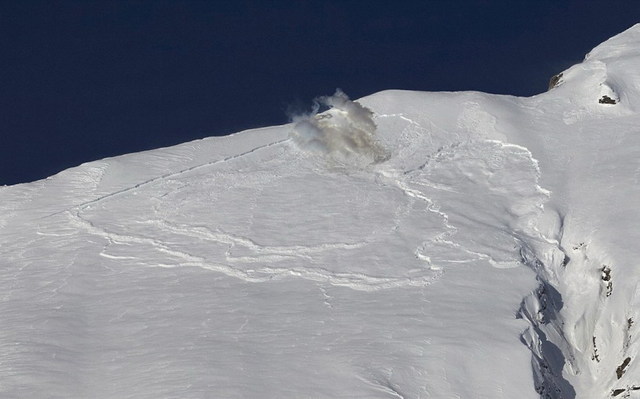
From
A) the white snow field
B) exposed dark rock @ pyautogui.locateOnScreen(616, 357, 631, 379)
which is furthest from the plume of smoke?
exposed dark rock @ pyautogui.locateOnScreen(616, 357, 631, 379)

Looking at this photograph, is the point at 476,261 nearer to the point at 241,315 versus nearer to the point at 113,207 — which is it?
the point at 241,315

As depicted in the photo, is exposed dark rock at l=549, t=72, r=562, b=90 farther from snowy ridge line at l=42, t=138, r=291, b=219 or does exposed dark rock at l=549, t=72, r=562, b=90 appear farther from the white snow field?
snowy ridge line at l=42, t=138, r=291, b=219

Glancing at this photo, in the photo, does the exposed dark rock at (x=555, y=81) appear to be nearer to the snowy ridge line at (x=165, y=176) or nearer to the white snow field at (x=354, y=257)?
the white snow field at (x=354, y=257)

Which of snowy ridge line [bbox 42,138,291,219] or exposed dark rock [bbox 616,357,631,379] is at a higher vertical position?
snowy ridge line [bbox 42,138,291,219]

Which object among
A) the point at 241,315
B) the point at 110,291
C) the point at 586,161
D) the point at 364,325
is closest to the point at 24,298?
the point at 110,291

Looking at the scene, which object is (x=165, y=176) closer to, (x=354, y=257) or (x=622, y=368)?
(x=354, y=257)
